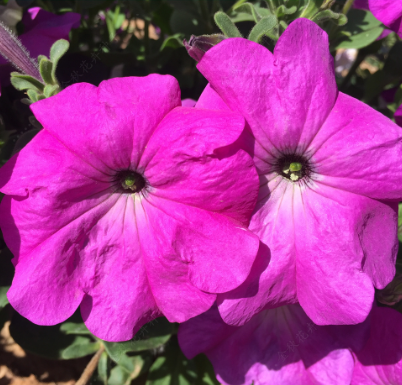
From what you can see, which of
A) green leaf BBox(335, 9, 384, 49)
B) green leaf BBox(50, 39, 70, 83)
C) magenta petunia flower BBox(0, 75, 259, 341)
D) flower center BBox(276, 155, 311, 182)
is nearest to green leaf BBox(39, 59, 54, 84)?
green leaf BBox(50, 39, 70, 83)

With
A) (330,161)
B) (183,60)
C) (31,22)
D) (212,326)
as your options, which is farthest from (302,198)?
(31,22)

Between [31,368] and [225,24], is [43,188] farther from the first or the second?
[31,368]

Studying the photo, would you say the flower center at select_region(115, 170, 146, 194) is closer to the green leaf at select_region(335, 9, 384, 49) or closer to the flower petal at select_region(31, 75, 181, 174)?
the flower petal at select_region(31, 75, 181, 174)

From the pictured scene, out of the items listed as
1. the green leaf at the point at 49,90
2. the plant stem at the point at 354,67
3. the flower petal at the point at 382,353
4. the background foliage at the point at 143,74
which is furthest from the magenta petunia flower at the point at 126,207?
the plant stem at the point at 354,67

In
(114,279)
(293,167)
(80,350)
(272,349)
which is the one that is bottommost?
(80,350)

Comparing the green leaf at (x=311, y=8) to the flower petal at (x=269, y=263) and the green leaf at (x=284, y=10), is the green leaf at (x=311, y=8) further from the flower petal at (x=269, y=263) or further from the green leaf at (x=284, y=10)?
the flower petal at (x=269, y=263)

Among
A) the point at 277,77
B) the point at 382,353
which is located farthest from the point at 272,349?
the point at 277,77

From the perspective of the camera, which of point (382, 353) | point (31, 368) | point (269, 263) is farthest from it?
point (31, 368)
